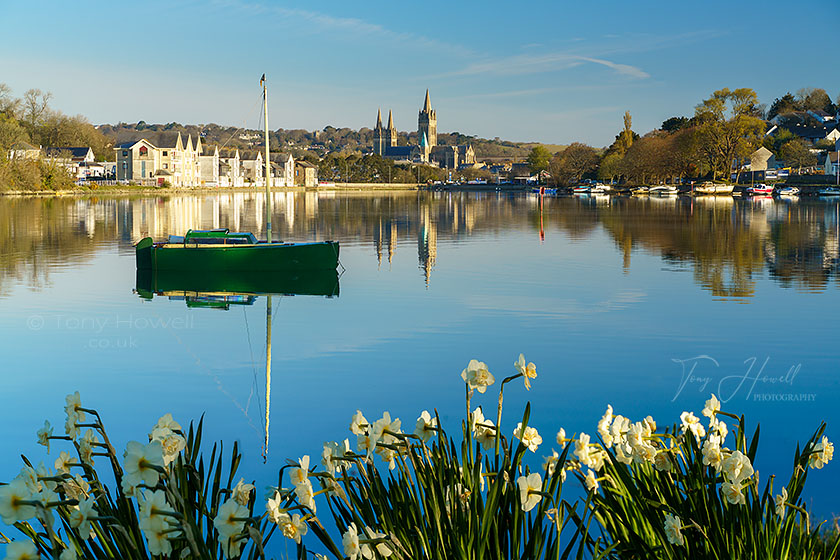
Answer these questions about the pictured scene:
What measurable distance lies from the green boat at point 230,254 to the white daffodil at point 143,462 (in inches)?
799

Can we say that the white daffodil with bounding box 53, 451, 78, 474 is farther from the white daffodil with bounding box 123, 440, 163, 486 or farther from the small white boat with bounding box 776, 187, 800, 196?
the small white boat with bounding box 776, 187, 800, 196

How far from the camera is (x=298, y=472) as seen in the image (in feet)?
10.4

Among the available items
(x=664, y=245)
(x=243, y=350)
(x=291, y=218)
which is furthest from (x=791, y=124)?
(x=243, y=350)

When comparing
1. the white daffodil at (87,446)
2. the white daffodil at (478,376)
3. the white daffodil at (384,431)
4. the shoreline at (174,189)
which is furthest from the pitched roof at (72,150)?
the white daffodil at (478,376)

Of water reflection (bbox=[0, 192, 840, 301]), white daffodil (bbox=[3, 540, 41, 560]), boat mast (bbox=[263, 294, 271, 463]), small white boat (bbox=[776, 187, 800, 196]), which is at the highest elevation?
small white boat (bbox=[776, 187, 800, 196])

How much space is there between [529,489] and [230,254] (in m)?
20.8

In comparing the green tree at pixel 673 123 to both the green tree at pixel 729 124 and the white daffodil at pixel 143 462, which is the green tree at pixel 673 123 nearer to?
the green tree at pixel 729 124

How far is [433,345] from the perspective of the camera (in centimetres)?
1411

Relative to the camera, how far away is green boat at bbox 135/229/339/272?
75.3 ft

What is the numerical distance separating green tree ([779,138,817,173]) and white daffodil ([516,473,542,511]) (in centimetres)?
12958

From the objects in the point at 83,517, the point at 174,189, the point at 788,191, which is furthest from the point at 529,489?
the point at 174,189

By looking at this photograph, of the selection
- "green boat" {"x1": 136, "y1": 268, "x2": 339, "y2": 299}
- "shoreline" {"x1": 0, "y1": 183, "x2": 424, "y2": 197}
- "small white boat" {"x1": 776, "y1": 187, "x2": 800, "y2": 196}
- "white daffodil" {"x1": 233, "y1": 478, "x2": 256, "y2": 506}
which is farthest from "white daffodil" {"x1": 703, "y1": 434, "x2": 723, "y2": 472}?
"small white boat" {"x1": 776, "y1": 187, "x2": 800, "y2": 196}

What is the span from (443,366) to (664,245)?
23.5m

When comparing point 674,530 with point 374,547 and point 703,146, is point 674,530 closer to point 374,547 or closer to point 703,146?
point 374,547
